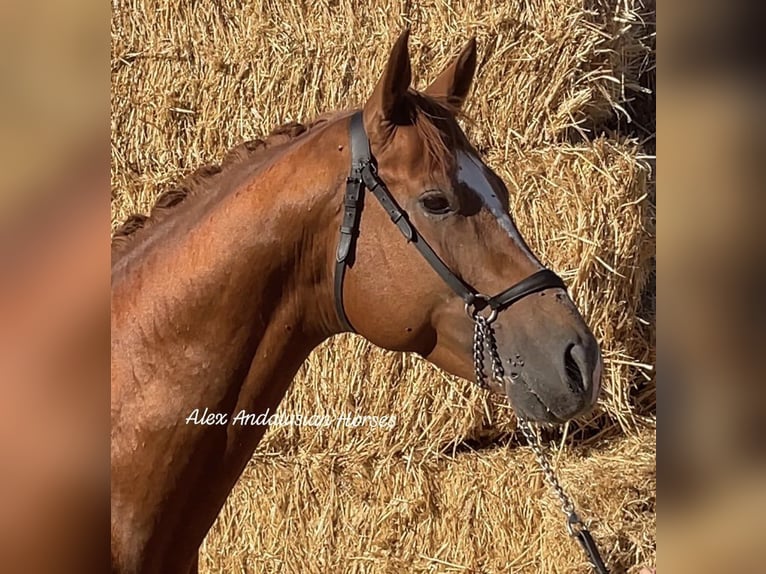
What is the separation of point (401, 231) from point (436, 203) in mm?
62

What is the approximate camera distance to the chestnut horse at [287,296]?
1.01 metres

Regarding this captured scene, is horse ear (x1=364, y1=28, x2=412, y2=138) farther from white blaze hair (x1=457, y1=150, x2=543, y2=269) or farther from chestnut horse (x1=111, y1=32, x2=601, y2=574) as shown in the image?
white blaze hair (x1=457, y1=150, x2=543, y2=269)

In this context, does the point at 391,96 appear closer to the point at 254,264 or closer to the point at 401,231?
the point at 401,231

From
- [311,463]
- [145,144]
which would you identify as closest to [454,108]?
[145,144]

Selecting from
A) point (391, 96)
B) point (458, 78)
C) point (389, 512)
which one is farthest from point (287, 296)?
point (389, 512)

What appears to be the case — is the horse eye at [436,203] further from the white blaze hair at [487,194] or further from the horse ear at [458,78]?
the horse ear at [458,78]

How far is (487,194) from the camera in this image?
40.1 inches

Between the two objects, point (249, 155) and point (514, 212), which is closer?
point (249, 155)

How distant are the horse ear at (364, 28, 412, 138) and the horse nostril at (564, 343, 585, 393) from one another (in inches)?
15.8

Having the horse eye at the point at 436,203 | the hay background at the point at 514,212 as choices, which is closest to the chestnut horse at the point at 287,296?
the horse eye at the point at 436,203

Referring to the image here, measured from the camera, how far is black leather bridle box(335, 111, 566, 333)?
3.30 feet

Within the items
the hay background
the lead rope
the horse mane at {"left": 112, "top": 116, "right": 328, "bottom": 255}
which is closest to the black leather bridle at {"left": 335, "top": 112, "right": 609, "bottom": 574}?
the lead rope

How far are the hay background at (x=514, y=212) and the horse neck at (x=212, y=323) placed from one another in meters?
0.27
